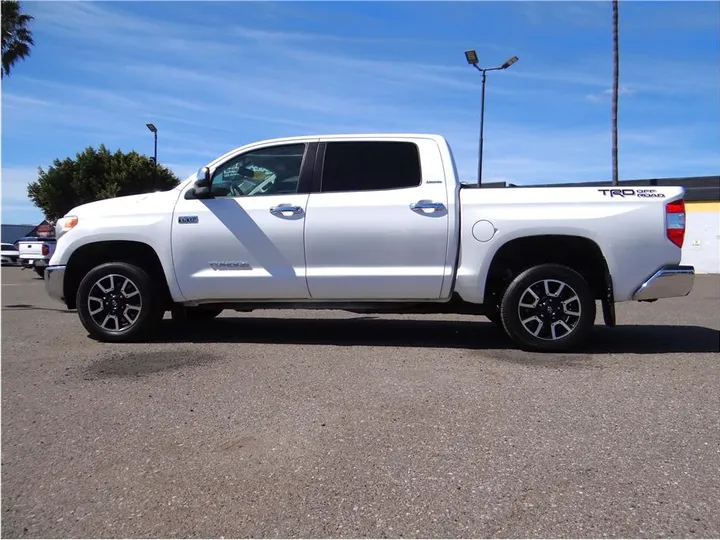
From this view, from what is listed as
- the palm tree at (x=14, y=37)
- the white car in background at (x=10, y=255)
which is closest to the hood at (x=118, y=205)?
the white car in background at (x=10, y=255)

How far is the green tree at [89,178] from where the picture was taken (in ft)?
136

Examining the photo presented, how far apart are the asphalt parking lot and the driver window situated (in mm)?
1540

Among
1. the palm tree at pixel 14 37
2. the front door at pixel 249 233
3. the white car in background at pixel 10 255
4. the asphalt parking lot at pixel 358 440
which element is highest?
the palm tree at pixel 14 37

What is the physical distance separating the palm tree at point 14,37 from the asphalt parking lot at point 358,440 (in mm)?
28408

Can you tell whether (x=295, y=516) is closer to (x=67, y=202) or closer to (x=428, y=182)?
(x=428, y=182)

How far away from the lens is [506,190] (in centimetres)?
607

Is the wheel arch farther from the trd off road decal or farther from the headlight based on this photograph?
the trd off road decal

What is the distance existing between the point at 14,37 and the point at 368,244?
30.3 meters

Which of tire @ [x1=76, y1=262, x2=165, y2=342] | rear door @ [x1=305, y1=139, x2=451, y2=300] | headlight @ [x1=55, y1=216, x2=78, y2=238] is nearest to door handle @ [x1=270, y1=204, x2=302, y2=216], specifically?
rear door @ [x1=305, y1=139, x2=451, y2=300]

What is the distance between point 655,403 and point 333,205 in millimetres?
Answer: 3235

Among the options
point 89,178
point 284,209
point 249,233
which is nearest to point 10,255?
point 89,178

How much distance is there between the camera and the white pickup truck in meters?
5.82

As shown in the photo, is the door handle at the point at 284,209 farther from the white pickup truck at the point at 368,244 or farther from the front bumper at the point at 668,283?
the front bumper at the point at 668,283

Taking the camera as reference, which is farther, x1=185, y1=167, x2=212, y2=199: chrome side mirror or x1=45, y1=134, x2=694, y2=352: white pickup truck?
x1=185, y1=167, x2=212, y2=199: chrome side mirror
